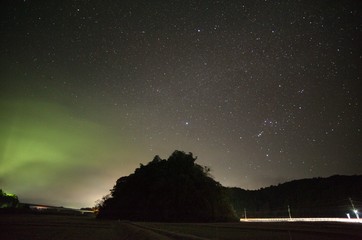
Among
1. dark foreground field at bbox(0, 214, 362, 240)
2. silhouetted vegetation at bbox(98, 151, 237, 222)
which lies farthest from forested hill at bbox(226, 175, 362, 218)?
dark foreground field at bbox(0, 214, 362, 240)

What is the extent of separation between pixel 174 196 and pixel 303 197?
3548 inches

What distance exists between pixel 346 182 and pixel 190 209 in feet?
294

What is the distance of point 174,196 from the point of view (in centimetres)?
6256

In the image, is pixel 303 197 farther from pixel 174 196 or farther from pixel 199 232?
pixel 199 232

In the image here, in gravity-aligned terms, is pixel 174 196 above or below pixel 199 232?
above

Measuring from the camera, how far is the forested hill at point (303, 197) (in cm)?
10999

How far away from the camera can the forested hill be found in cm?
10999

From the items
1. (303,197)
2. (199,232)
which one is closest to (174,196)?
(199,232)

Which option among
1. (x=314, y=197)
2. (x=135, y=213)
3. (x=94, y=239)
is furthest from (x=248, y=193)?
(x=94, y=239)

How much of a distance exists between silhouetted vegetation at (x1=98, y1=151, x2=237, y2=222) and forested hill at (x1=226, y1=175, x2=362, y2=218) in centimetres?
2891

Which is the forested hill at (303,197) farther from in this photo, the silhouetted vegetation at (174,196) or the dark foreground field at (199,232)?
the dark foreground field at (199,232)

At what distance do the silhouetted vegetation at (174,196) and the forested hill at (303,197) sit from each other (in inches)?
1138

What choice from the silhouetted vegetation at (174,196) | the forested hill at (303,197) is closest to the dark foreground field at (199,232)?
the silhouetted vegetation at (174,196)

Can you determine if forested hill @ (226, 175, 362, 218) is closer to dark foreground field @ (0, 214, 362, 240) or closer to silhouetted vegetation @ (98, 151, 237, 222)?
silhouetted vegetation @ (98, 151, 237, 222)
